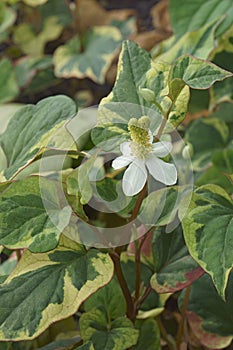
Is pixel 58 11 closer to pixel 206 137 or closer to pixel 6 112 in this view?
pixel 6 112

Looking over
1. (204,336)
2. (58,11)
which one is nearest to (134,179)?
(204,336)

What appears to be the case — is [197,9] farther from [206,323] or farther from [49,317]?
[49,317]

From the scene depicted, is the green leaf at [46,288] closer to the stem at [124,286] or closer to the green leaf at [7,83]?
the stem at [124,286]

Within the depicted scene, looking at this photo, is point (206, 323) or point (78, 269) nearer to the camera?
point (78, 269)

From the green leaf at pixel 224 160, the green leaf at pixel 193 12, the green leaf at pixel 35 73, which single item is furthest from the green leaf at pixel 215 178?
the green leaf at pixel 35 73

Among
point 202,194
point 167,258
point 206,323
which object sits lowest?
point 206,323

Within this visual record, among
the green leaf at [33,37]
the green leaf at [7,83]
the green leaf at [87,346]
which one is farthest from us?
the green leaf at [33,37]

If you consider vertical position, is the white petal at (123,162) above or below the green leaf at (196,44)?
above

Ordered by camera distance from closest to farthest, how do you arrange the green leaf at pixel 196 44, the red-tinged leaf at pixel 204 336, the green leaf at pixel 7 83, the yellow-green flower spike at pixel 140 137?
the yellow-green flower spike at pixel 140 137, the red-tinged leaf at pixel 204 336, the green leaf at pixel 196 44, the green leaf at pixel 7 83

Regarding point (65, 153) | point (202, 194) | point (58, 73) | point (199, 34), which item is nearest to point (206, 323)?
point (202, 194)
